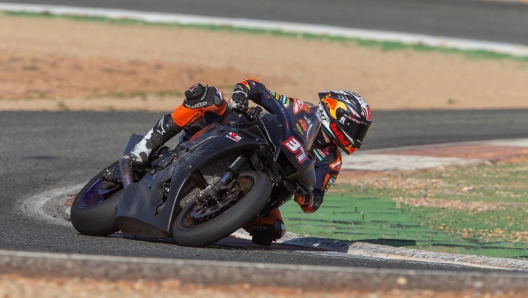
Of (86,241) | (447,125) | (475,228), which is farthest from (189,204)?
(447,125)

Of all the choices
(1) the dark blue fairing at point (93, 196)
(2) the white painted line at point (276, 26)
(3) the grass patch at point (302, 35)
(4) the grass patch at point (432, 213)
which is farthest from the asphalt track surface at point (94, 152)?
(2) the white painted line at point (276, 26)

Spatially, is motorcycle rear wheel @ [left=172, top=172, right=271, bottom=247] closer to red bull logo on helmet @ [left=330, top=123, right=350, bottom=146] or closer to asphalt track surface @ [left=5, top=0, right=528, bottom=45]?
red bull logo on helmet @ [left=330, top=123, right=350, bottom=146]

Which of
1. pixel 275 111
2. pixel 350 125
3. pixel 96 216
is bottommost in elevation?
pixel 96 216

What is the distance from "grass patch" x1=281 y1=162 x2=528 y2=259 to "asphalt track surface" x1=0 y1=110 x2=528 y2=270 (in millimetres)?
1364

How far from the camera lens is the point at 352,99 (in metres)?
6.55

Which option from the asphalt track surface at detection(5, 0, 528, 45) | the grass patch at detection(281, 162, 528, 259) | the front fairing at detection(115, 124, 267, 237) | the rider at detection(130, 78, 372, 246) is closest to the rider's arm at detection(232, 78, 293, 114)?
the rider at detection(130, 78, 372, 246)

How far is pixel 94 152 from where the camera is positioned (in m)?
10.6

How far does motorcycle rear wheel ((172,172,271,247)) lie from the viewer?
5.48 meters

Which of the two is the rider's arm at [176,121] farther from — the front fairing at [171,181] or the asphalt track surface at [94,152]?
the asphalt track surface at [94,152]

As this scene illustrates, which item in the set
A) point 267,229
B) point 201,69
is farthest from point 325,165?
point 201,69

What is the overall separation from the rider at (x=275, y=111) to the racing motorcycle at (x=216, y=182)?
0.38 ft

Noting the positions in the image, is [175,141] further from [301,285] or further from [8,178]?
[301,285]

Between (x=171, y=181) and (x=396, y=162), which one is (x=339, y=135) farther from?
(x=396, y=162)

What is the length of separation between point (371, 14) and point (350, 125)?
18.9 meters
